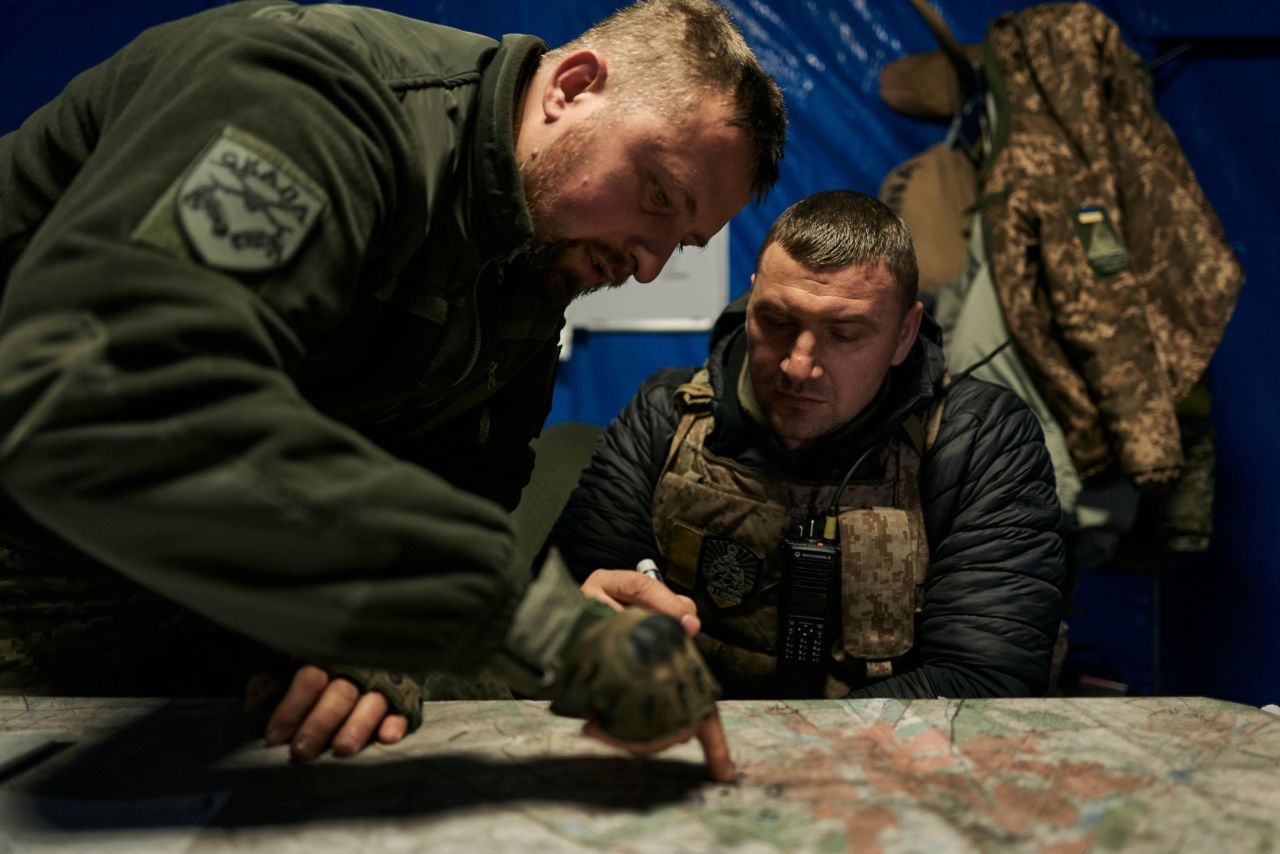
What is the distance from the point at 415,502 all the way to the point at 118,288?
226 mm

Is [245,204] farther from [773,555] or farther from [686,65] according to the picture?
[773,555]

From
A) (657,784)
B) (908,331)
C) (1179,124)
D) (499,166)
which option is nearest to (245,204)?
(499,166)

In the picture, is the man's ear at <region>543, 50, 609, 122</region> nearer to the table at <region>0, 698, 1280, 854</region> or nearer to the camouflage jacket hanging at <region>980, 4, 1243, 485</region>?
the table at <region>0, 698, 1280, 854</region>

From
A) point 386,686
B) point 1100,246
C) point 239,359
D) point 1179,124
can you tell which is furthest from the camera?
point 1179,124

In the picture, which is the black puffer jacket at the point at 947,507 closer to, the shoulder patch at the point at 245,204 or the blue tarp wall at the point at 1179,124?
the blue tarp wall at the point at 1179,124

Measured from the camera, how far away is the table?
66 cm

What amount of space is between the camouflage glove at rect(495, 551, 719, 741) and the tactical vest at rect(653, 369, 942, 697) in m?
0.70

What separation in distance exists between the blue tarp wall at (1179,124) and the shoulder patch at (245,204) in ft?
5.28

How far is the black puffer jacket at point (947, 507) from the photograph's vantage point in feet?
4.34

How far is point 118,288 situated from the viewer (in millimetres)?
563

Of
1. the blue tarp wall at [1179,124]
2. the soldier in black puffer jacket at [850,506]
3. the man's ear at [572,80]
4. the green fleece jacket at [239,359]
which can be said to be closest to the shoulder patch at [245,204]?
the green fleece jacket at [239,359]

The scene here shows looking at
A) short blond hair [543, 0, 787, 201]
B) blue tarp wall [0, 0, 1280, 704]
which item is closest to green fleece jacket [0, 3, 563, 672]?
short blond hair [543, 0, 787, 201]

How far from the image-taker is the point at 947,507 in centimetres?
140

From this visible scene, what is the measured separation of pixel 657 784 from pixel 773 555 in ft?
2.22
